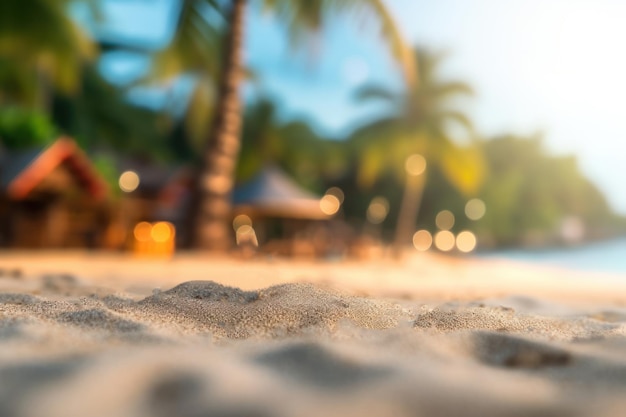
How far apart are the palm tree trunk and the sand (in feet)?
30.4

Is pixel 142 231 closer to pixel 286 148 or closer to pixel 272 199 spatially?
pixel 272 199

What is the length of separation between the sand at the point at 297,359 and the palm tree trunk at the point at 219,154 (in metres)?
9.27

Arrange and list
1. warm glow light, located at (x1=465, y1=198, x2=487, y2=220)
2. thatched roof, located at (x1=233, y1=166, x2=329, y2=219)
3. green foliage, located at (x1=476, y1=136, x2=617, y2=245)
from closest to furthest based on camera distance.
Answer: thatched roof, located at (x1=233, y1=166, x2=329, y2=219), warm glow light, located at (x1=465, y1=198, x2=487, y2=220), green foliage, located at (x1=476, y1=136, x2=617, y2=245)

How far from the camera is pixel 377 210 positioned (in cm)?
3650

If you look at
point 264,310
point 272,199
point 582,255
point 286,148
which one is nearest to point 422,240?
point 286,148

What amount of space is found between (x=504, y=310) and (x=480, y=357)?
103 cm

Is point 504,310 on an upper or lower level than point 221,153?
lower

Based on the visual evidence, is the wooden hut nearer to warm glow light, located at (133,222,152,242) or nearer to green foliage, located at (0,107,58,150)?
green foliage, located at (0,107,58,150)

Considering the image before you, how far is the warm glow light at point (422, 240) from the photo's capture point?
37.4 meters

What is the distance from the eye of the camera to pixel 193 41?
12.1 metres

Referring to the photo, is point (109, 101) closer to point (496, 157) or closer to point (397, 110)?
point (397, 110)

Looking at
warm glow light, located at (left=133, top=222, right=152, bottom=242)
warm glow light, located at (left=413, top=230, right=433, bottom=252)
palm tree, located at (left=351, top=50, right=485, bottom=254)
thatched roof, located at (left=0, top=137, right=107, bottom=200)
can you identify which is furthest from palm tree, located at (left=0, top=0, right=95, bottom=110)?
warm glow light, located at (left=413, top=230, right=433, bottom=252)

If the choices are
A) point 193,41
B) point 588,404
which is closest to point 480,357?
point 588,404

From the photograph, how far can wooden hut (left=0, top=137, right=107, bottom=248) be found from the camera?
1208 cm
